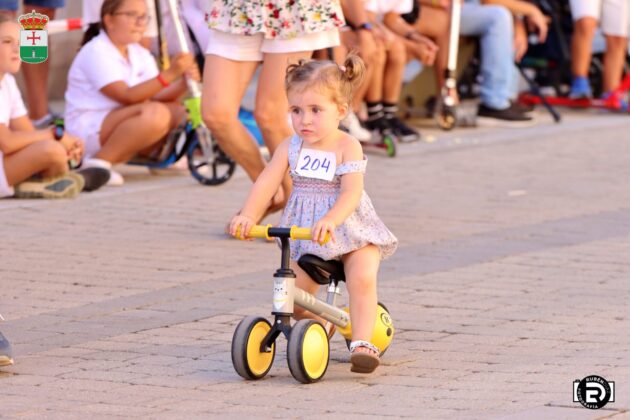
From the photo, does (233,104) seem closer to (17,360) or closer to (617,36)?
(17,360)

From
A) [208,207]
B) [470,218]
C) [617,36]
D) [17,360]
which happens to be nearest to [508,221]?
[470,218]

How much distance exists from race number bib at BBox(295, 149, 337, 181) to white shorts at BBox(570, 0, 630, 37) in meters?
9.02

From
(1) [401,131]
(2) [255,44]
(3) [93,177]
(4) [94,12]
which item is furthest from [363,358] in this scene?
(1) [401,131]

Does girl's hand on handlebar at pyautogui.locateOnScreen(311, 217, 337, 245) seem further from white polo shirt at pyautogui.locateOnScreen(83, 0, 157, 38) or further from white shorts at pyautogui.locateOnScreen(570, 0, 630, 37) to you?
white shorts at pyautogui.locateOnScreen(570, 0, 630, 37)

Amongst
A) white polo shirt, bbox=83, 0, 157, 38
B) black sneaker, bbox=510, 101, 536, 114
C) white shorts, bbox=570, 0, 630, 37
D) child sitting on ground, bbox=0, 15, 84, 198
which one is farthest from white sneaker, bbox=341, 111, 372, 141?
white shorts, bbox=570, 0, 630, 37

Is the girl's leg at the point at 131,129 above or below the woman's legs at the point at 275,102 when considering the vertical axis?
below

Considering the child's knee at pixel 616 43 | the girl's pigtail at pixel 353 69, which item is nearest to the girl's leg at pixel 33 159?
the girl's pigtail at pixel 353 69

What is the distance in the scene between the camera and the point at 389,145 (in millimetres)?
11398

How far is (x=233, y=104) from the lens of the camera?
787 cm

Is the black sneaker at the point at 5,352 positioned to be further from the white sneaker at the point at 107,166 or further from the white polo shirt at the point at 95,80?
the white polo shirt at the point at 95,80

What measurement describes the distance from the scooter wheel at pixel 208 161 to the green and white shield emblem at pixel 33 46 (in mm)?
4106

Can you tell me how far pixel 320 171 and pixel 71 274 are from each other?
7.08 feet

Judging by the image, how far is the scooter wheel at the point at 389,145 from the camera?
37.4 ft

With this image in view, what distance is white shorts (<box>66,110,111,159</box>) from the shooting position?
32.5 feet
